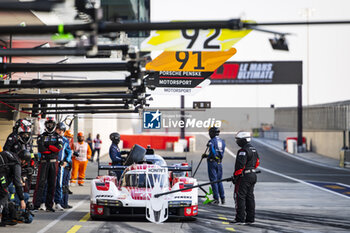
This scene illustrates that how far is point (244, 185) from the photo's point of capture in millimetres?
→ 11641

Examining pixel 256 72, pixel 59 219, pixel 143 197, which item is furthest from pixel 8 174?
pixel 256 72

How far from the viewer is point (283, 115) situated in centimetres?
7806

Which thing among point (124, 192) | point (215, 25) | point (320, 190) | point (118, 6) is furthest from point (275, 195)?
point (118, 6)

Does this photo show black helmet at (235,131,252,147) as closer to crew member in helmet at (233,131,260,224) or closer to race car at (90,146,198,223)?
crew member in helmet at (233,131,260,224)

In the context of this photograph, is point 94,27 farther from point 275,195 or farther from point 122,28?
point 275,195

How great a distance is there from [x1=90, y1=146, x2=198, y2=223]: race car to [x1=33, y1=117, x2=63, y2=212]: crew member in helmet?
1420mm

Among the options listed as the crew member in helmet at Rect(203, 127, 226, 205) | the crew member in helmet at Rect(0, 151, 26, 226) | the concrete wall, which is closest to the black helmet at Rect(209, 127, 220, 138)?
the crew member in helmet at Rect(203, 127, 226, 205)

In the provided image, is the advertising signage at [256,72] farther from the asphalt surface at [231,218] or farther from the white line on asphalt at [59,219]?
the white line on asphalt at [59,219]

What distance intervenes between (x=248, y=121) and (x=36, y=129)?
269 feet

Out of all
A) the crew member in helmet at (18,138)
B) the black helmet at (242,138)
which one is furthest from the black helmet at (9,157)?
the black helmet at (242,138)

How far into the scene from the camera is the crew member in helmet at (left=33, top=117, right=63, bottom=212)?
42.1ft

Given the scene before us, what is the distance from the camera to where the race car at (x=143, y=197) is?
1123cm

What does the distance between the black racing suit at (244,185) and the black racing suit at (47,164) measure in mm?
4009

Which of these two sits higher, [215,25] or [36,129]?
[215,25]
